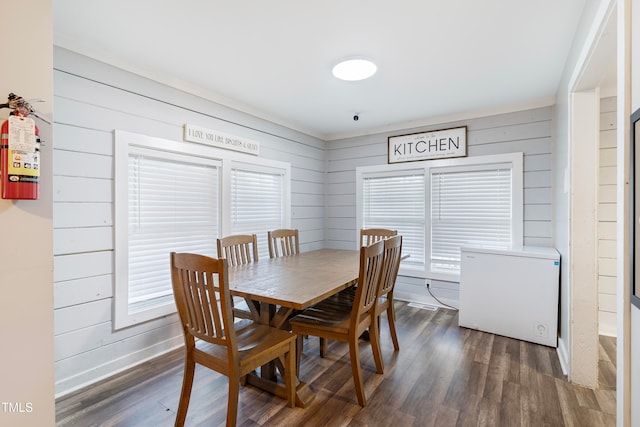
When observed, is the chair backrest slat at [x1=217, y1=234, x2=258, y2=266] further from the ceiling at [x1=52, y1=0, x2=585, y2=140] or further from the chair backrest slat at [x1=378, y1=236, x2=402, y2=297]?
the ceiling at [x1=52, y1=0, x2=585, y2=140]

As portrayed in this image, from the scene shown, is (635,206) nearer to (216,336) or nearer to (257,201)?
(216,336)

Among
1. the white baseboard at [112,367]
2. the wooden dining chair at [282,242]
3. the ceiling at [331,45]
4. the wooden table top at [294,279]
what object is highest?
the ceiling at [331,45]

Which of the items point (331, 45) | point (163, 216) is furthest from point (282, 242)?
point (331, 45)

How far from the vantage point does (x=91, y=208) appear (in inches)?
84.9

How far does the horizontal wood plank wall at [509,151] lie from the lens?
3.17 m

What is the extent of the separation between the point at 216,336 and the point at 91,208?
1433mm

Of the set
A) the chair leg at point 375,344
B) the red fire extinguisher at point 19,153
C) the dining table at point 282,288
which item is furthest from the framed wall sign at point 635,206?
the red fire extinguisher at point 19,153

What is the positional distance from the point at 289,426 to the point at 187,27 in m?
2.51

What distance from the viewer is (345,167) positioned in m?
4.53

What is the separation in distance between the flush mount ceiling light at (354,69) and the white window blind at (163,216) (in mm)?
1532

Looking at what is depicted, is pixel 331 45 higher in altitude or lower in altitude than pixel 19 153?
higher

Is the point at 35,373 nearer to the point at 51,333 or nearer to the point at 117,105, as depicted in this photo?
the point at 51,333

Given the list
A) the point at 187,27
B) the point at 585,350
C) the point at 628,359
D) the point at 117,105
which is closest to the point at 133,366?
the point at 117,105

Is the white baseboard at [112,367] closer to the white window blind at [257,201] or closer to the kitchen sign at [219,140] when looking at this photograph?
the white window blind at [257,201]
